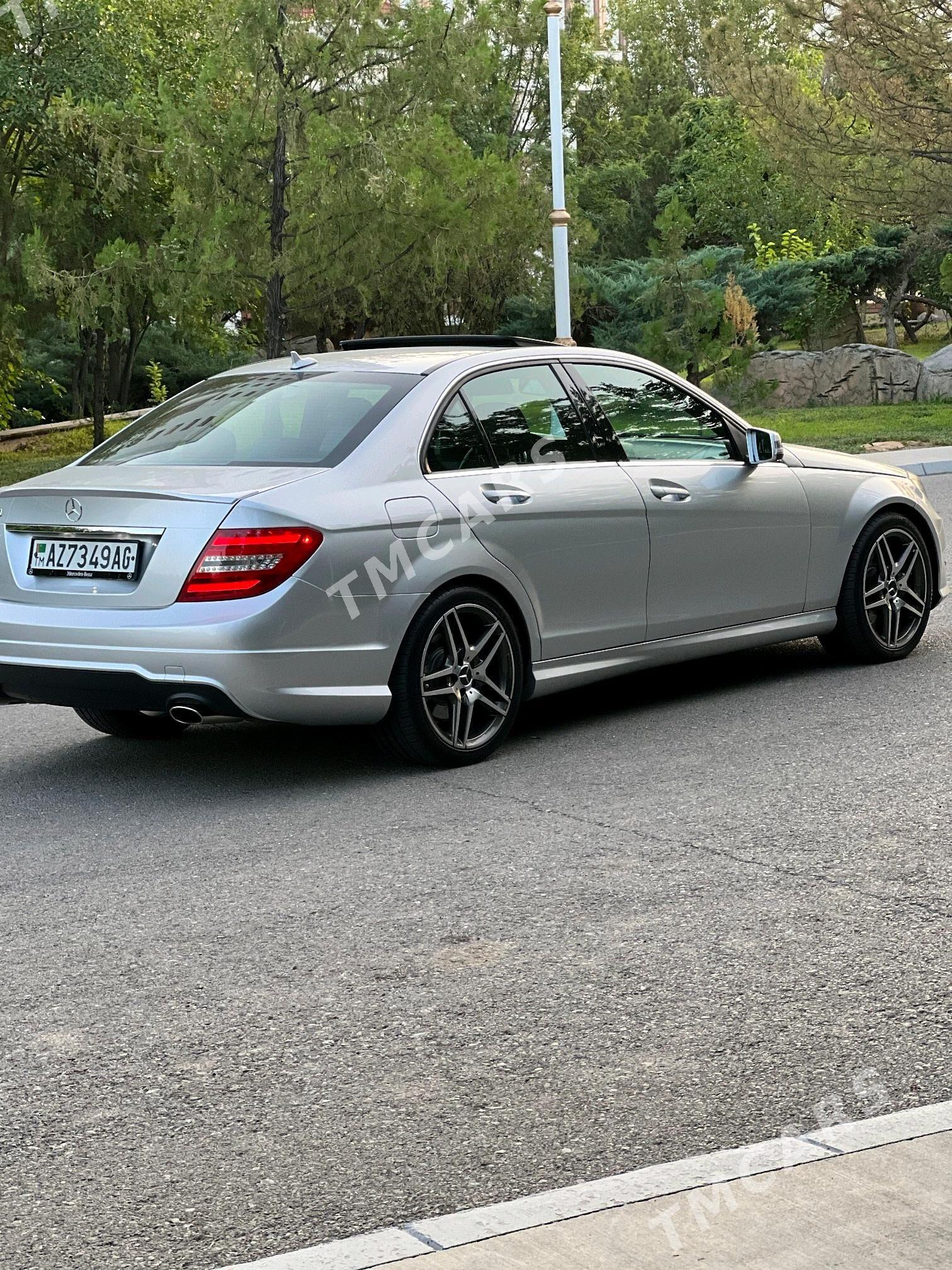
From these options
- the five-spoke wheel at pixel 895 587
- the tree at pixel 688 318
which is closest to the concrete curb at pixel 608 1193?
the five-spoke wheel at pixel 895 587

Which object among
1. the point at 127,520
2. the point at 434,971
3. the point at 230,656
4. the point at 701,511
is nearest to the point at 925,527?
the point at 701,511

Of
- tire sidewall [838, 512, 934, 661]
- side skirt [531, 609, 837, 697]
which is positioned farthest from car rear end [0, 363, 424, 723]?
tire sidewall [838, 512, 934, 661]

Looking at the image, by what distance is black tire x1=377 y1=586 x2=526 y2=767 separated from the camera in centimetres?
640

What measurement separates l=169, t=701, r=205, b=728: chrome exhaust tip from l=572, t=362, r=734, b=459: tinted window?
88.2 inches

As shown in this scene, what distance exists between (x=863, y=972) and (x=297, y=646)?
2521 millimetres

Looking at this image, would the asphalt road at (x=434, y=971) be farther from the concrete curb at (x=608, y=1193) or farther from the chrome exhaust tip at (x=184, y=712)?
the chrome exhaust tip at (x=184, y=712)

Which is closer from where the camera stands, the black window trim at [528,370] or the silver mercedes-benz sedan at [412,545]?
the silver mercedes-benz sedan at [412,545]

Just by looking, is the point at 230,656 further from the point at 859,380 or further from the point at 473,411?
the point at 859,380

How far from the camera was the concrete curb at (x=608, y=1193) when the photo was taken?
289cm

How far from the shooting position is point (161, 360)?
1534 inches

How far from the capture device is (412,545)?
6.38m

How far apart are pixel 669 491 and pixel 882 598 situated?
5.12ft

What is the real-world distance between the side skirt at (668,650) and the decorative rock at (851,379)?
92.4 ft

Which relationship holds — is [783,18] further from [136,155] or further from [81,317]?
[81,317]
